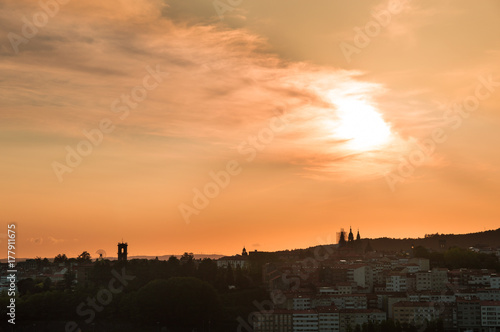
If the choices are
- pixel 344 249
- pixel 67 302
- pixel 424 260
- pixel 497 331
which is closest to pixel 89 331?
pixel 67 302

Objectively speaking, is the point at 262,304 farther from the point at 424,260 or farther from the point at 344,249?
the point at 344,249

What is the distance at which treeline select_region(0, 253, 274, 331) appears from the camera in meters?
62.6

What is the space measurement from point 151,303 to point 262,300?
10599 mm

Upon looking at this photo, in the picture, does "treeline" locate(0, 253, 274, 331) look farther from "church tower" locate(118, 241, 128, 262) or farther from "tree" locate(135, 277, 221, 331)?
"church tower" locate(118, 241, 128, 262)

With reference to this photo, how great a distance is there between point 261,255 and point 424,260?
23568 mm

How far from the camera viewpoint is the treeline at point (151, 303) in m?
62.6

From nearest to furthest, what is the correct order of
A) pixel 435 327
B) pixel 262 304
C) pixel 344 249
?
pixel 435 327 → pixel 262 304 → pixel 344 249

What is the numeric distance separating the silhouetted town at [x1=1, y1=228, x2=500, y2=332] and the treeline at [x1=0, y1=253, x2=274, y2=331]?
8cm

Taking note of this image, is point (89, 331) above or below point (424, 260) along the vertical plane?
below

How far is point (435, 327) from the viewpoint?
194ft

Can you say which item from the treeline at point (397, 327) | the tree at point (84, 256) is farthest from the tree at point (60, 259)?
the treeline at point (397, 327)

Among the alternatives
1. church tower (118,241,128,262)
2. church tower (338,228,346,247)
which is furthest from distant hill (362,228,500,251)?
church tower (118,241,128,262)

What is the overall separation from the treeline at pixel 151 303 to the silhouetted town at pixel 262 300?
0.08 meters

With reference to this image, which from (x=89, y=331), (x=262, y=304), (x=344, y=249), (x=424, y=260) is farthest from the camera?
(x=344, y=249)
